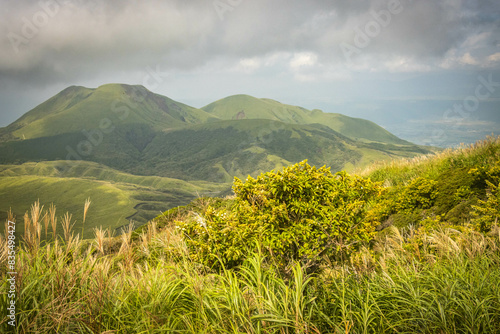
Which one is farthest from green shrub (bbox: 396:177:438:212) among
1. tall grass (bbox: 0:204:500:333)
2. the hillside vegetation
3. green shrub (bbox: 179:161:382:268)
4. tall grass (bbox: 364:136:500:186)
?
tall grass (bbox: 0:204:500:333)

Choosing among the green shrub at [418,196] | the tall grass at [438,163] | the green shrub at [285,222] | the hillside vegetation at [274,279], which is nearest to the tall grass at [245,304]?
the hillside vegetation at [274,279]

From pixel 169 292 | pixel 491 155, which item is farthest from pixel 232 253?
pixel 491 155

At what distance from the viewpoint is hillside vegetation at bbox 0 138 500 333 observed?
280 cm

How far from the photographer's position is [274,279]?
121 inches

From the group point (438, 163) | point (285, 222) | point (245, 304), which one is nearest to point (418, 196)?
point (438, 163)

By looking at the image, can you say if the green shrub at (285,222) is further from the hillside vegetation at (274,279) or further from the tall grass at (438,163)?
the tall grass at (438,163)

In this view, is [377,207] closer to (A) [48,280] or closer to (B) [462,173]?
(B) [462,173]

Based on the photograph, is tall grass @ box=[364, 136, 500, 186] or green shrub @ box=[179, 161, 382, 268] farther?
tall grass @ box=[364, 136, 500, 186]

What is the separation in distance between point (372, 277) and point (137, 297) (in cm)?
280

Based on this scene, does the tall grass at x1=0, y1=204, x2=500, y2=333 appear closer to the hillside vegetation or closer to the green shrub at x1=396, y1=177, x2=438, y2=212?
the hillside vegetation

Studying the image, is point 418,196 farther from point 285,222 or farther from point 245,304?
point 245,304

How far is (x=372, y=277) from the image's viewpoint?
3.60 metres

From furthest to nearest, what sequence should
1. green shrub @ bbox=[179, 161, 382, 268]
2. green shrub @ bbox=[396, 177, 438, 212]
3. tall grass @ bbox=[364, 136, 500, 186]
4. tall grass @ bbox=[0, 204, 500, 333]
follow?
tall grass @ bbox=[364, 136, 500, 186] < green shrub @ bbox=[396, 177, 438, 212] < green shrub @ bbox=[179, 161, 382, 268] < tall grass @ bbox=[0, 204, 500, 333]

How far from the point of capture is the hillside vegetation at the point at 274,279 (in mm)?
2805
